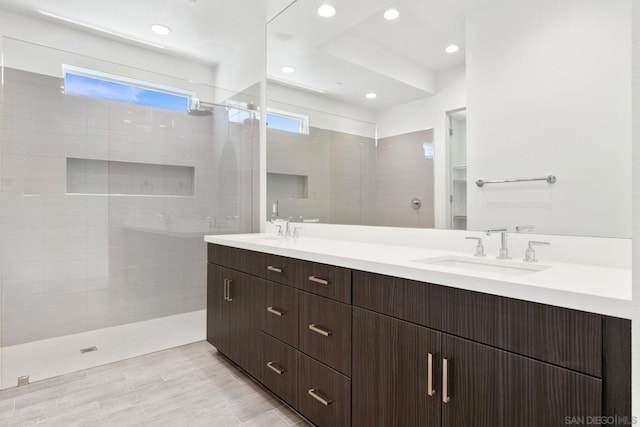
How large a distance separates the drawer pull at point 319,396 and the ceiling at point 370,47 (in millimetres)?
1528

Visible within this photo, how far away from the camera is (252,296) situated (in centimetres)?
200

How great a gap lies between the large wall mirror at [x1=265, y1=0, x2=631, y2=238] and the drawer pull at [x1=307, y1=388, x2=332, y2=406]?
949 mm

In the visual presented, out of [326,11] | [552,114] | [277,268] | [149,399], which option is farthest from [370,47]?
[149,399]

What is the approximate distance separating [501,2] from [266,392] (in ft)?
7.47

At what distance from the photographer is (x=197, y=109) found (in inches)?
126

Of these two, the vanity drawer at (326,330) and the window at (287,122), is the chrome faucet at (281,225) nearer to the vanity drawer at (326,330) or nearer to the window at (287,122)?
the window at (287,122)

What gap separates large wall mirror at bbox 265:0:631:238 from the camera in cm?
123

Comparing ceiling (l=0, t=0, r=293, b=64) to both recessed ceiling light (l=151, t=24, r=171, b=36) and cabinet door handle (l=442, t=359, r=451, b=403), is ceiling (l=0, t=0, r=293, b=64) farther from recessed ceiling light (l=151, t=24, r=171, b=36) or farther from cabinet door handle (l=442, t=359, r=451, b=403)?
cabinet door handle (l=442, t=359, r=451, b=403)

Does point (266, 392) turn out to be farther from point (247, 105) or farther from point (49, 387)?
point (247, 105)

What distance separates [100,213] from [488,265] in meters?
2.85

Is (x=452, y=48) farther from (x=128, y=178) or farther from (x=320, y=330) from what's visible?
(x=128, y=178)

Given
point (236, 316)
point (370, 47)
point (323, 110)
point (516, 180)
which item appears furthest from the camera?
point (323, 110)

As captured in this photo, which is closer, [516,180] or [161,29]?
[516,180]

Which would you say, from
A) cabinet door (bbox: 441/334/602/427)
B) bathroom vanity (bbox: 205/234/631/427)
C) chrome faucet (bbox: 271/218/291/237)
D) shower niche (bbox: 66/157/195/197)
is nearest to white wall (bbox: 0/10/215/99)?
shower niche (bbox: 66/157/195/197)
